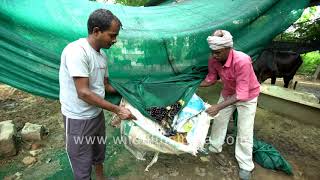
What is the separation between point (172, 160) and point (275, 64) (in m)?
2.00

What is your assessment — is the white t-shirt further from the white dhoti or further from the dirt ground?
the white dhoti

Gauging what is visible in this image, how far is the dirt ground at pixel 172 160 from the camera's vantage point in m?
3.13

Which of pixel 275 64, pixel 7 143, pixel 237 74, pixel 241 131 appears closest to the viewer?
pixel 237 74

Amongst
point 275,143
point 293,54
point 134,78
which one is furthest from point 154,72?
point 293,54

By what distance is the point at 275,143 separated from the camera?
3.84m

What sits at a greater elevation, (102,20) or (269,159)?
(102,20)

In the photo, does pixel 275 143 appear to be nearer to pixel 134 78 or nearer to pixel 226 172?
pixel 226 172

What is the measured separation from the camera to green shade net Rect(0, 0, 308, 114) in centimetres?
235

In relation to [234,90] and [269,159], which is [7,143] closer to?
[234,90]

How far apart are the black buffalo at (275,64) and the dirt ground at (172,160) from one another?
0.77 meters

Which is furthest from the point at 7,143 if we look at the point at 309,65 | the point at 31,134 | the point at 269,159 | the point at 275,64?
the point at 309,65

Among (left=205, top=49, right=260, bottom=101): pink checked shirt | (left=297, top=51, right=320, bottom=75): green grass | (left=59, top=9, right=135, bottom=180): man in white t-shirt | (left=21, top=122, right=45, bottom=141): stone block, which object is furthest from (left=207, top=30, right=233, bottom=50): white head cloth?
(left=297, top=51, right=320, bottom=75): green grass

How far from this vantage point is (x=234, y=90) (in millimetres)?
2922

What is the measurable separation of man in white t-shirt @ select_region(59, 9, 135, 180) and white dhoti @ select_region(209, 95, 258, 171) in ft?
4.28
